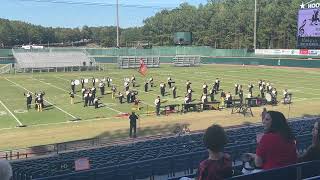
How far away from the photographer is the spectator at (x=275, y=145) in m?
5.12

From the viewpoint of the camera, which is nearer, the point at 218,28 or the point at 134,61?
the point at 134,61

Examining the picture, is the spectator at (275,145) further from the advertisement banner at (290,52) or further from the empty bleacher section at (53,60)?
the empty bleacher section at (53,60)

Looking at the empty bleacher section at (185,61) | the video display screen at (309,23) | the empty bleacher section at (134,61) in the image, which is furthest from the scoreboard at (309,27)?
the empty bleacher section at (185,61)

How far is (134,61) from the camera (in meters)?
69.6

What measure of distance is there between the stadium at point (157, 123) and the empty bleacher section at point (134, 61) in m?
0.16

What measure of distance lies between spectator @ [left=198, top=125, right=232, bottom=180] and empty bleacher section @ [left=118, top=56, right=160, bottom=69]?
63781 mm

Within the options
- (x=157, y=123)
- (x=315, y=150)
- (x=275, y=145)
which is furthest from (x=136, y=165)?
(x=157, y=123)

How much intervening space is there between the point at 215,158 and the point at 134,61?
65368 mm

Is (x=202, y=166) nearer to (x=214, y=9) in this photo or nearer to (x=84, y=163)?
(x=84, y=163)

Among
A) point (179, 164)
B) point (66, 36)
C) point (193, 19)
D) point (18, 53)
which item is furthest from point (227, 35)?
point (179, 164)

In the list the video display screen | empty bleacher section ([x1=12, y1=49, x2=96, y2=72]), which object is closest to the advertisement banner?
the video display screen

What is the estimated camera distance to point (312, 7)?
46.3m

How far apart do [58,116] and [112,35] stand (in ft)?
472

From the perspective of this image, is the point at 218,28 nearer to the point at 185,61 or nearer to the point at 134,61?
the point at 185,61
